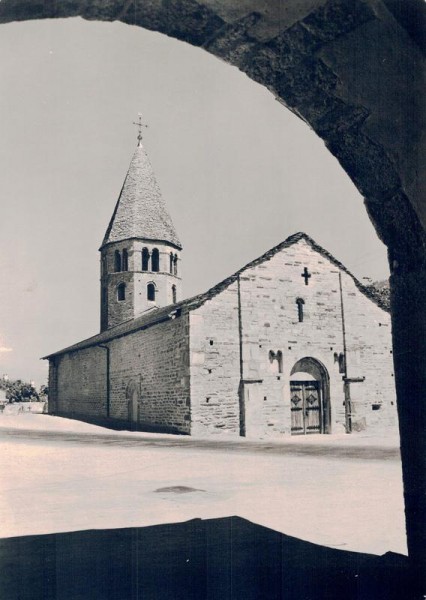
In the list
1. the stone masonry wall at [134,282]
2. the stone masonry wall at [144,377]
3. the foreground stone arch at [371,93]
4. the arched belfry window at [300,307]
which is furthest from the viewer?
the stone masonry wall at [134,282]

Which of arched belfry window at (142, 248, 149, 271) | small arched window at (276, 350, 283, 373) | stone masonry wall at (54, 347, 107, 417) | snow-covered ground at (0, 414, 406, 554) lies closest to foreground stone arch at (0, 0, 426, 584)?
snow-covered ground at (0, 414, 406, 554)

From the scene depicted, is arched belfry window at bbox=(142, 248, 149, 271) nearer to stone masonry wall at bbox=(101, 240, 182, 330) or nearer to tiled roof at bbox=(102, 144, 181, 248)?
stone masonry wall at bbox=(101, 240, 182, 330)

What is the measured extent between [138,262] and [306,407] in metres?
14.2

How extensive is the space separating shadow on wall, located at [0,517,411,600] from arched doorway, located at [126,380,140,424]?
59.3ft

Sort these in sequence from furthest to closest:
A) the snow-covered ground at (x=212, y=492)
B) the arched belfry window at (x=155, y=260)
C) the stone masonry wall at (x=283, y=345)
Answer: the arched belfry window at (x=155, y=260) → the stone masonry wall at (x=283, y=345) → the snow-covered ground at (x=212, y=492)

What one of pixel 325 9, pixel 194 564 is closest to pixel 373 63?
pixel 325 9

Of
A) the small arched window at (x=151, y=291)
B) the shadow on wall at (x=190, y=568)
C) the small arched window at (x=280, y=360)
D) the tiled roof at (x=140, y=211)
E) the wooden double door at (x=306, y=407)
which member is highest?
the tiled roof at (x=140, y=211)

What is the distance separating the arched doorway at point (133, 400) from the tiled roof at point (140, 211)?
10446mm

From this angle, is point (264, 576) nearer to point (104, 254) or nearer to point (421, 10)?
point (421, 10)

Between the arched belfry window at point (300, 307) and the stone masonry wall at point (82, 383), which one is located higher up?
the arched belfry window at point (300, 307)

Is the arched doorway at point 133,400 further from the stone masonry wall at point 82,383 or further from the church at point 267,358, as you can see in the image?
the stone masonry wall at point 82,383

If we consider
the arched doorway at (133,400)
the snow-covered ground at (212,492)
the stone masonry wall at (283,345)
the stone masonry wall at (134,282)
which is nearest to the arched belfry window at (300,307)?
the stone masonry wall at (283,345)

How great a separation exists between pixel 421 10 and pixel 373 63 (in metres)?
0.54

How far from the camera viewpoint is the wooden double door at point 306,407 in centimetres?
2050
